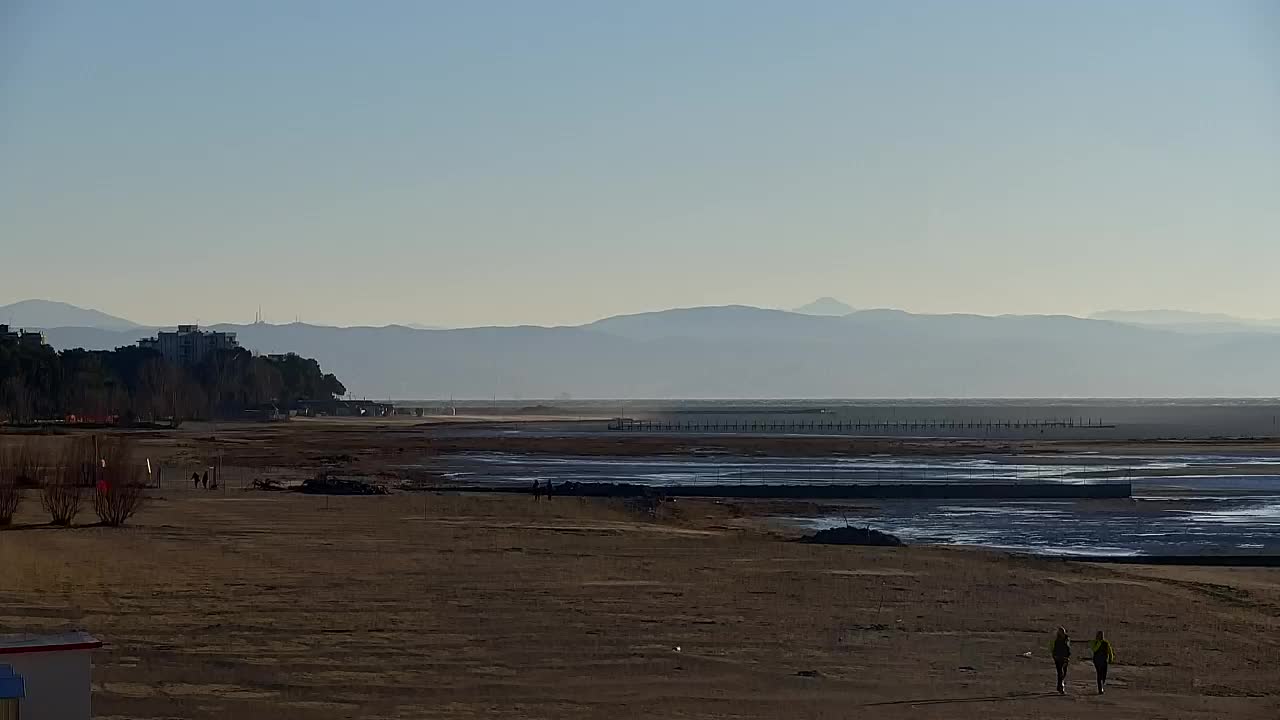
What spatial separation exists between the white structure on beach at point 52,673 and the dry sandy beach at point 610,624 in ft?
20.4

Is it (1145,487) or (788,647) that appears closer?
(788,647)

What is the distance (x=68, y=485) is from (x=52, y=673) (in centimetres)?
3455

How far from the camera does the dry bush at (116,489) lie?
42906mm

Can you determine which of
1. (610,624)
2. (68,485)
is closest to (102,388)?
(68,485)

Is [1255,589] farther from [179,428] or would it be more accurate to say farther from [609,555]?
[179,428]

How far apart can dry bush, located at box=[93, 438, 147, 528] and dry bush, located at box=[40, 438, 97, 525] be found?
2.24 ft

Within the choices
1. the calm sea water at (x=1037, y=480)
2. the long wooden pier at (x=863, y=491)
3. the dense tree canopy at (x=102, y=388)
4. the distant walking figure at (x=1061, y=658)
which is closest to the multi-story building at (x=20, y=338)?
the dense tree canopy at (x=102, y=388)

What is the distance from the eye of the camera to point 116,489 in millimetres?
43688

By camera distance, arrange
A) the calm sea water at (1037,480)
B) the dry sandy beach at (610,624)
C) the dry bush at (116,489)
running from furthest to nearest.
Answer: the calm sea water at (1037,480)
the dry bush at (116,489)
the dry sandy beach at (610,624)

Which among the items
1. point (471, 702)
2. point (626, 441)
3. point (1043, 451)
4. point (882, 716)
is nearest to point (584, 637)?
point (471, 702)

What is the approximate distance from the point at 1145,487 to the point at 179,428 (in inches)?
4077

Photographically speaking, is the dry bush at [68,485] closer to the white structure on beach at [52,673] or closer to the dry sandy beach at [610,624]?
the dry sandy beach at [610,624]

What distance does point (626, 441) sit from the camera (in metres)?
140

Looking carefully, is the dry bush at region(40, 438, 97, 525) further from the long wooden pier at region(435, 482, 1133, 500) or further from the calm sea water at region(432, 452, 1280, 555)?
the calm sea water at region(432, 452, 1280, 555)
